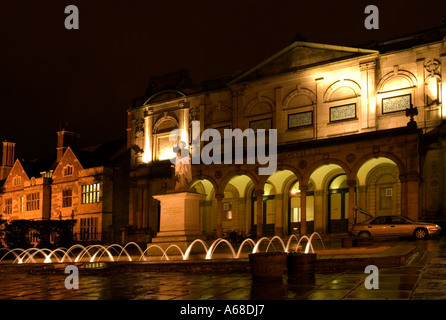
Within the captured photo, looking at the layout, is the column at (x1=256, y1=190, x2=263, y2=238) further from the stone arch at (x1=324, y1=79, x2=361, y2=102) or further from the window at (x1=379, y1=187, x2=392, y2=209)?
the stone arch at (x1=324, y1=79, x2=361, y2=102)

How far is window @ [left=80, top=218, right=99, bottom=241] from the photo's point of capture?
51.2m

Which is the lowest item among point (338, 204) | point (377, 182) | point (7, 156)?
point (338, 204)

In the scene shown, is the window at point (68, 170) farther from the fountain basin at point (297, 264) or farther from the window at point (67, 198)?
the fountain basin at point (297, 264)

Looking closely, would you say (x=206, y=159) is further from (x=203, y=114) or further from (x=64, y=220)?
(x=64, y=220)

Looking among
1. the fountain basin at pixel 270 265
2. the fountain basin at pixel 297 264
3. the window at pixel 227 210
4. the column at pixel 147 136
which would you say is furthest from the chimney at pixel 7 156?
the fountain basin at pixel 270 265

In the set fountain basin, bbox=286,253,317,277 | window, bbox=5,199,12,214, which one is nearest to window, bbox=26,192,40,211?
window, bbox=5,199,12,214

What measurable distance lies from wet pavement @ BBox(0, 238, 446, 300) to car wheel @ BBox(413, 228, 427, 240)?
1140 centimetres

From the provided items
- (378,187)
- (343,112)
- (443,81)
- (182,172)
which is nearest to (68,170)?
(343,112)

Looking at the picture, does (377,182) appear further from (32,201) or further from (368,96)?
(32,201)

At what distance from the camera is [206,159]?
42719 mm

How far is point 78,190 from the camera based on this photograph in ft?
178

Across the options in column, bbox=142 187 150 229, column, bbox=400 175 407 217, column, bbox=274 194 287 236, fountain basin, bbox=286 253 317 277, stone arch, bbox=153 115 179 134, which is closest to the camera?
fountain basin, bbox=286 253 317 277

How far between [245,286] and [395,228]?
18.0 metres

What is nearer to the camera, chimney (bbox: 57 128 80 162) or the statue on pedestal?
the statue on pedestal
